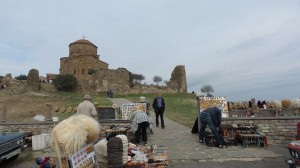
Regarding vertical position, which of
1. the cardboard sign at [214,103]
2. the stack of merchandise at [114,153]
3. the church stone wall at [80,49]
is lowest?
the stack of merchandise at [114,153]

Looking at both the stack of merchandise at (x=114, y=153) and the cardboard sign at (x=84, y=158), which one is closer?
the cardboard sign at (x=84, y=158)

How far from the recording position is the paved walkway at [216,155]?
22.6ft

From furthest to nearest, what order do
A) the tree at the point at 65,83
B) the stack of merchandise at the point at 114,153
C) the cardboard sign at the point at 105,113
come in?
the tree at the point at 65,83
the cardboard sign at the point at 105,113
the stack of merchandise at the point at 114,153

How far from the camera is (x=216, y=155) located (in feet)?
25.2

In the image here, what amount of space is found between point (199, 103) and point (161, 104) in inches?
78.8

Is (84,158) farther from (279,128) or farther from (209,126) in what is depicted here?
(279,128)

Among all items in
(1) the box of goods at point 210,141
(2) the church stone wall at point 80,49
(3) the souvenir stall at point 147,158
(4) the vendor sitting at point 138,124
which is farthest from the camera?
(2) the church stone wall at point 80,49

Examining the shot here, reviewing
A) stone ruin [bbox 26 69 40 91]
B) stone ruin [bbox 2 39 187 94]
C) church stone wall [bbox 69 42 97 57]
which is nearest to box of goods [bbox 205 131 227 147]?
stone ruin [bbox 2 39 187 94]

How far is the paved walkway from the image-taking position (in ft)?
22.6

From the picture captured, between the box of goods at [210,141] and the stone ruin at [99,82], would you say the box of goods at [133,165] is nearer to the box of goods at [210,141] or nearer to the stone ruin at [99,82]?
the box of goods at [210,141]

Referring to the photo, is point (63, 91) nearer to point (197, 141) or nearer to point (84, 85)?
point (84, 85)

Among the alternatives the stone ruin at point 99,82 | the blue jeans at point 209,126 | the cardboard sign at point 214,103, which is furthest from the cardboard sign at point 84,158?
the stone ruin at point 99,82

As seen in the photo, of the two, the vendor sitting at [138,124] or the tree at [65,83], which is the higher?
the tree at [65,83]

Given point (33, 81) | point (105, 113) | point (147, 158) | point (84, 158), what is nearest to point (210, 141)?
point (147, 158)
